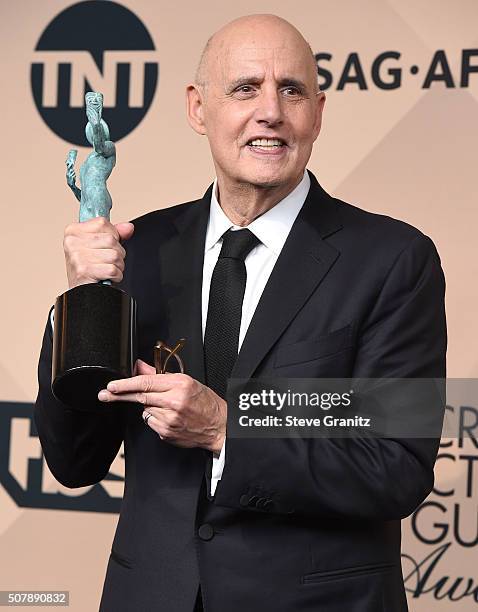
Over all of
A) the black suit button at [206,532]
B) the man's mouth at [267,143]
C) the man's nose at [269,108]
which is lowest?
the black suit button at [206,532]

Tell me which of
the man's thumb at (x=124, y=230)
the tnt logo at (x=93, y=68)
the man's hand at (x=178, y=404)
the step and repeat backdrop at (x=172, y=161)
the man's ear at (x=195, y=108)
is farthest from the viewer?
the tnt logo at (x=93, y=68)

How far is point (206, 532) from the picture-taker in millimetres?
1737

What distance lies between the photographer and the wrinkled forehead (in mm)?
1839

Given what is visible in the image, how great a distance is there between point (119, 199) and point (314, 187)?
142 cm

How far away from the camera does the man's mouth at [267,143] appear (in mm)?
1837

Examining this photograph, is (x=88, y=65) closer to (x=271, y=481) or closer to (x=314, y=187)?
(x=314, y=187)

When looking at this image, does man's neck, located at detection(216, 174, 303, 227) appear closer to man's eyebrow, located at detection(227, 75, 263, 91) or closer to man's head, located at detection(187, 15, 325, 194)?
man's head, located at detection(187, 15, 325, 194)

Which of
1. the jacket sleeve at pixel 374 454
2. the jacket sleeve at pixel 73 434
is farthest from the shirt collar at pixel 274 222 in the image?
the jacket sleeve at pixel 73 434

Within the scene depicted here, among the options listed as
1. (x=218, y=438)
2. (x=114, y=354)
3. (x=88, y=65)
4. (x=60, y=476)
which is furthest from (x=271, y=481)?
(x=88, y=65)

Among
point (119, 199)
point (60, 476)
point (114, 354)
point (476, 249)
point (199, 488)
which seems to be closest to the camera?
point (114, 354)

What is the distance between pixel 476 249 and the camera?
2.98 m

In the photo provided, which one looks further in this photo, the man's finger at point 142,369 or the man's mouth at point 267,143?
the man's mouth at point 267,143

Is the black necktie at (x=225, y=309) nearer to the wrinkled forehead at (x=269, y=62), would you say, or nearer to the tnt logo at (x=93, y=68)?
the wrinkled forehead at (x=269, y=62)

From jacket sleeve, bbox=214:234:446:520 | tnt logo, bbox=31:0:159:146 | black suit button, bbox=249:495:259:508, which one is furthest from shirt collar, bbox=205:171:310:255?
tnt logo, bbox=31:0:159:146
